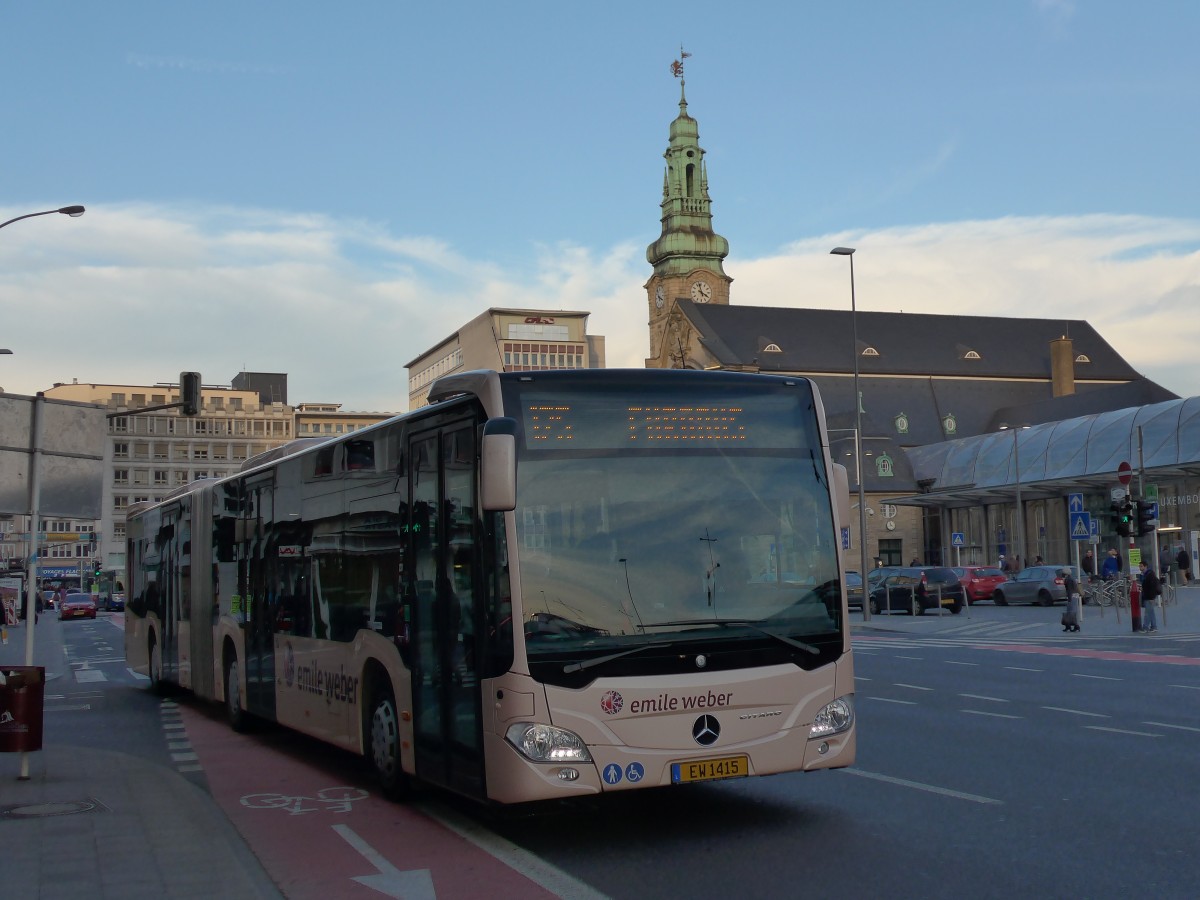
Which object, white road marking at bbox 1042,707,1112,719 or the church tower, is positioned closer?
white road marking at bbox 1042,707,1112,719

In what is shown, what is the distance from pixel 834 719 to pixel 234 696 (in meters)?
9.09

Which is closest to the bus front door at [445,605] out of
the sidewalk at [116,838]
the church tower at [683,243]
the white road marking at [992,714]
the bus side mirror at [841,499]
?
the sidewalk at [116,838]

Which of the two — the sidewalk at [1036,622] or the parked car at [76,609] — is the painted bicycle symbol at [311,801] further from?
the parked car at [76,609]

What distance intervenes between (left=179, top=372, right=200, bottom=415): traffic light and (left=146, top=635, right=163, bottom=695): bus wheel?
35.2 ft

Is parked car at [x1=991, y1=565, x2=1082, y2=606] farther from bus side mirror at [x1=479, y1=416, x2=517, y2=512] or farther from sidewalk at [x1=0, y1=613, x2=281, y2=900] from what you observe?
bus side mirror at [x1=479, y1=416, x2=517, y2=512]

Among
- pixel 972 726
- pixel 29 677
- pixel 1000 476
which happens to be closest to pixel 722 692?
pixel 29 677

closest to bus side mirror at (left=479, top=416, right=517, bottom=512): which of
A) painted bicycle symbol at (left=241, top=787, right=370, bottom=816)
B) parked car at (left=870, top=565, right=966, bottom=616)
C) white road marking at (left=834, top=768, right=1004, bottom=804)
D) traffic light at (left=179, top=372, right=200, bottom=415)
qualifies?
painted bicycle symbol at (left=241, top=787, right=370, bottom=816)

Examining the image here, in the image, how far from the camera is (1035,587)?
48.9 metres

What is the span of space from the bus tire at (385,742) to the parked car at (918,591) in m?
35.8

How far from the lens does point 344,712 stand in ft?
38.1

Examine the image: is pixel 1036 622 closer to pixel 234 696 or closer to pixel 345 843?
pixel 234 696

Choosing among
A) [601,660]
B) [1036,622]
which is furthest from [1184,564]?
[601,660]

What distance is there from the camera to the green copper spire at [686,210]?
396ft

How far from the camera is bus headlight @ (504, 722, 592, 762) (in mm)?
8367
